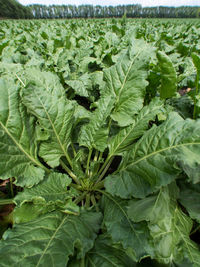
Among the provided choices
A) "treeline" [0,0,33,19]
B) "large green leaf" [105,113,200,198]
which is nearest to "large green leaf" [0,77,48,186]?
"large green leaf" [105,113,200,198]

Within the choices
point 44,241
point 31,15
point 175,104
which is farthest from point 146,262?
point 31,15

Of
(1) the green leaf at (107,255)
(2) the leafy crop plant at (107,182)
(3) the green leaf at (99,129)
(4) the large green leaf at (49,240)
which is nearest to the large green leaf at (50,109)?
(2) the leafy crop plant at (107,182)

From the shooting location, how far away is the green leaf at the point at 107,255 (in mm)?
805

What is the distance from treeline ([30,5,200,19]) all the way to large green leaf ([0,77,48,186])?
145ft

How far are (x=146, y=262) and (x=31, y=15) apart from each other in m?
47.7

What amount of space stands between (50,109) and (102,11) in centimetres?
4686

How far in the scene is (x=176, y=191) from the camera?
0.95 metres

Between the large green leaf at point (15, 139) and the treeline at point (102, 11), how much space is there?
44.1m

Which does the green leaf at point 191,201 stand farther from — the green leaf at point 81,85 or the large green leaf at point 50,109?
the green leaf at point 81,85

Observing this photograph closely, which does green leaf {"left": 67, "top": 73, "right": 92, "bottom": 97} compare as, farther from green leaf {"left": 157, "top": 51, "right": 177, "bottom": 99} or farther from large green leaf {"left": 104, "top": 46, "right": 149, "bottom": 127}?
green leaf {"left": 157, "top": 51, "right": 177, "bottom": 99}

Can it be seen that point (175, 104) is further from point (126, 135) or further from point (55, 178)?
point (55, 178)

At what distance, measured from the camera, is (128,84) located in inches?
50.9

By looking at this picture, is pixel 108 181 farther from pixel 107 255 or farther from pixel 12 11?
pixel 12 11

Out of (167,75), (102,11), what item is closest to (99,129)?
(167,75)
